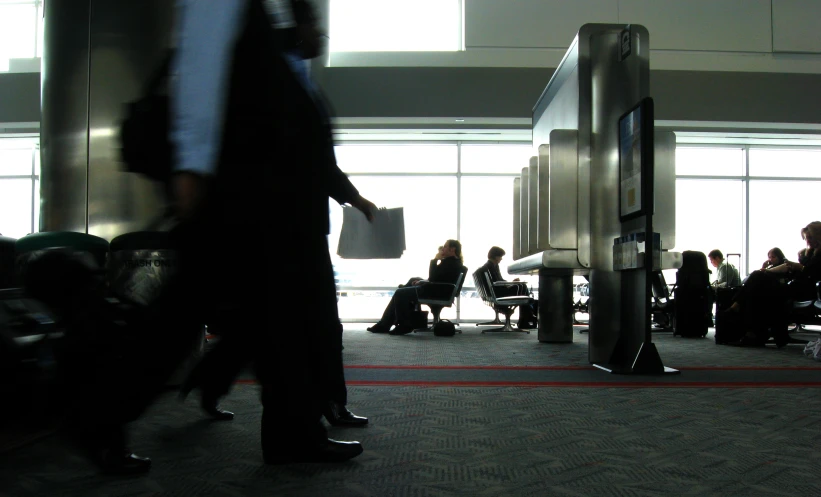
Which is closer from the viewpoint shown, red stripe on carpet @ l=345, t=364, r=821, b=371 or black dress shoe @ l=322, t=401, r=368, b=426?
black dress shoe @ l=322, t=401, r=368, b=426

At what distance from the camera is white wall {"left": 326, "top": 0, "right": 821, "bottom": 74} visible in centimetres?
989

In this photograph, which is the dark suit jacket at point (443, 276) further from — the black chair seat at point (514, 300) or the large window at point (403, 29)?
the large window at point (403, 29)

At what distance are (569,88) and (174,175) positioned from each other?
175 inches

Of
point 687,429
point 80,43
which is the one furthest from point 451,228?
point 687,429

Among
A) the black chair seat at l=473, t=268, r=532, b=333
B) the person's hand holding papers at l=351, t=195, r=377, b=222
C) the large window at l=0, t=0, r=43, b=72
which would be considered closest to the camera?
the person's hand holding papers at l=351, t=195, r=377, b=222

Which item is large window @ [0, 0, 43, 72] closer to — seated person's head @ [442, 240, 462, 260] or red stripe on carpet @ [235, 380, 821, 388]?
seated person's head @ [442, 240, 462, 260]

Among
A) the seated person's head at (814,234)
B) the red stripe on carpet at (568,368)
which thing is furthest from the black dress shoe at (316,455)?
the seated person's head at (814,234)

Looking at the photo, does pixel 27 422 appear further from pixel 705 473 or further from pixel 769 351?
pixel 769 351

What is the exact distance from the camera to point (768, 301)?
19.9 feet

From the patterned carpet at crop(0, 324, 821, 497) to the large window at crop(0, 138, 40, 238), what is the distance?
31.9 feet

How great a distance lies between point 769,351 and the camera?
18.3 feet

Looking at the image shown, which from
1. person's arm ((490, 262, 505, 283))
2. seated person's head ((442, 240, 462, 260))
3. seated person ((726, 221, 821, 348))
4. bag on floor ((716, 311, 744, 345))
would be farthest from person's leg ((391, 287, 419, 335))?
seated person ((726, 221, 821, 348))

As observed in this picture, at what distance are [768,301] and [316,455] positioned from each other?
18.1 ft

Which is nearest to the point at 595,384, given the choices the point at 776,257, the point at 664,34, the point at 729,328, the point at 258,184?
the point at 258,184
